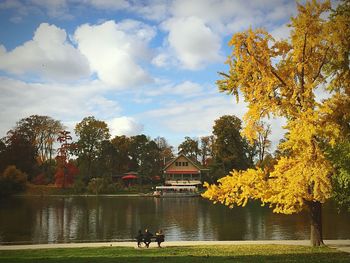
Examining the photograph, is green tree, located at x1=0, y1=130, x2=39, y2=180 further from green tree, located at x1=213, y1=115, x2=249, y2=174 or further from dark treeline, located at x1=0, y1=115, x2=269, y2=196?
green tree, located at x1=213, y1=115, x2=249, y2=174

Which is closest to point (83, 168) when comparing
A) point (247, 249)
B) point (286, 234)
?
point (286, 234)

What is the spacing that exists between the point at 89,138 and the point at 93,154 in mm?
3945

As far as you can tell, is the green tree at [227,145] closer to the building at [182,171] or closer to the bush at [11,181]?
the building at [182,171]

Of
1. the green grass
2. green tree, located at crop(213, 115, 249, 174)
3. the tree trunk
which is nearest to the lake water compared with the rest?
the tree trunk

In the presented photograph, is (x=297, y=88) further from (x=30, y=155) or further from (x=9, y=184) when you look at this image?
(x=30, y=155)

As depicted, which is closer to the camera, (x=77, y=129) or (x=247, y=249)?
(x=247, y=249)

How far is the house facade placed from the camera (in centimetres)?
8356

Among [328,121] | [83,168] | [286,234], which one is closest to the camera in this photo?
[328,121]

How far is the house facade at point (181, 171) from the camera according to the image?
83.6m

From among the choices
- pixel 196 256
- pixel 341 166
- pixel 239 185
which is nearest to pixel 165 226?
pixel 196 256

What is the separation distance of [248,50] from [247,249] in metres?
8.71

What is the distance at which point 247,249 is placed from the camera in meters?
16.3

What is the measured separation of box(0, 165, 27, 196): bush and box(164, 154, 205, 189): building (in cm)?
3074

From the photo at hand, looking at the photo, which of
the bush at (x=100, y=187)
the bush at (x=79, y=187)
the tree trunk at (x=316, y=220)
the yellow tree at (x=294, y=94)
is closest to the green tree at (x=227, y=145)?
the bush at (x=100, y=187)
